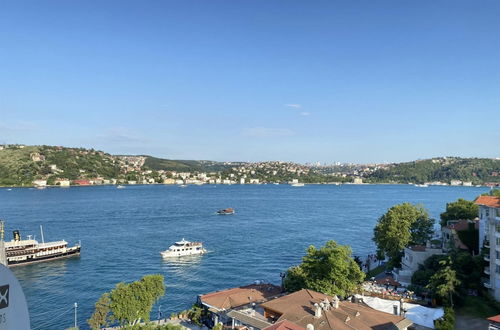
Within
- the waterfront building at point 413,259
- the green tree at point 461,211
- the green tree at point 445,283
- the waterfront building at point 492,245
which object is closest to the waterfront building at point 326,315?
Answer: the green tree at point 445,283

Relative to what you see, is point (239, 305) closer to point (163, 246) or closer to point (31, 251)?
point (163, 246)

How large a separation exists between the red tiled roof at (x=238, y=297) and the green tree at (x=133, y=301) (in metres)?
3.92

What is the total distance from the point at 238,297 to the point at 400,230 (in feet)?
64.1

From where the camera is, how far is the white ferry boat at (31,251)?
159 ft

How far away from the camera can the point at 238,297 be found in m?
26.6

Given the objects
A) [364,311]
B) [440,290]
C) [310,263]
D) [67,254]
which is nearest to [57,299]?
[67,254]

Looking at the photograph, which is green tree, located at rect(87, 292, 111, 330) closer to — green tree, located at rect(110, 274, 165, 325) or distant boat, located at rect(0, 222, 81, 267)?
green tree, located at rect(110, 274, 165, 325)

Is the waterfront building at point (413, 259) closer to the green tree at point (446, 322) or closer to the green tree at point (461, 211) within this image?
the green tree at point (461, 211)

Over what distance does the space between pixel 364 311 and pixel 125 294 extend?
13.7 m

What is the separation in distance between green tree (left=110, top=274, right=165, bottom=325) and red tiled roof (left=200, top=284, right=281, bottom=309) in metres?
3.92

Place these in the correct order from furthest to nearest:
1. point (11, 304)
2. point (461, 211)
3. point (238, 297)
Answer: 1. point (461, 211)
2. point (238, 297)
3. point (11, 304)

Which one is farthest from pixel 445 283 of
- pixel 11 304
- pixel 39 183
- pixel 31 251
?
pixel 39 183

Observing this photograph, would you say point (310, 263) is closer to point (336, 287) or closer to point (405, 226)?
point (336, 287)

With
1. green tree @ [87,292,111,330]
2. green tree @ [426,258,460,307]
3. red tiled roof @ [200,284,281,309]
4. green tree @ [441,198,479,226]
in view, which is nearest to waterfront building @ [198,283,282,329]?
red tiled roof @ [200,284,281,309]
